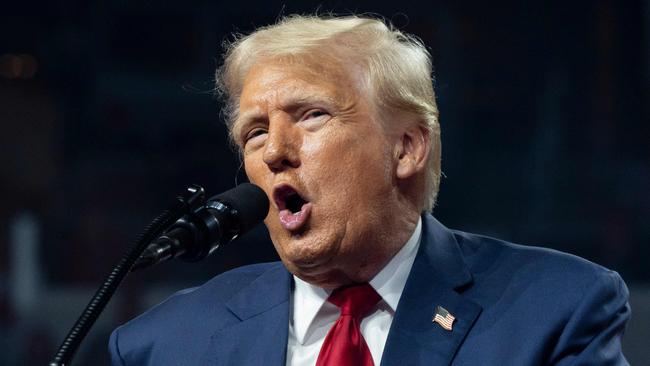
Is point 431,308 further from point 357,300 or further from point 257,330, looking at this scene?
point 257,330

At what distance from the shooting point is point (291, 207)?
68.7 inches

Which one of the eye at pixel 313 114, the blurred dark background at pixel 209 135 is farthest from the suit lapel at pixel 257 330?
the blurred dark background at pixel 209 135

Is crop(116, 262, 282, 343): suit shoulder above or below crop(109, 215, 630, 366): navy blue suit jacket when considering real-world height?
below

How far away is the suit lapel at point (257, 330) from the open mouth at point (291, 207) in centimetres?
22

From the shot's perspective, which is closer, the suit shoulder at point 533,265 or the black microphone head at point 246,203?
the black microphone head at point 246,203

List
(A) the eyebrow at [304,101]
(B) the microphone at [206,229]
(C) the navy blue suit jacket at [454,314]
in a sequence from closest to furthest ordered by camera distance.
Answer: (B) the microphone at [206,229]
(C) the navy blue suit jacket at [454,314]
(A) the eyebrow at [304,101]

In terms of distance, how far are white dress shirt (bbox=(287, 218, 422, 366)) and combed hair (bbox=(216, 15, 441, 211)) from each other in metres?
0.15

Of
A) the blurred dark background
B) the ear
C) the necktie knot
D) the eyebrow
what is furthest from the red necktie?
the blurred dark background

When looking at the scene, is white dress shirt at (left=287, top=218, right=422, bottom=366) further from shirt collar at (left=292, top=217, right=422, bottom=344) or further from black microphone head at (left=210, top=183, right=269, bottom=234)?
black microphone head at (left=210, top=183, right=269, bottom=234)

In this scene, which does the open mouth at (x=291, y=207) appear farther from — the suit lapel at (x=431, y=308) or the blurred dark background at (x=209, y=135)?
the blurred dark background at (x=209, y=135)

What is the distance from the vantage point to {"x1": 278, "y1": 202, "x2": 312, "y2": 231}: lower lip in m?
1.71

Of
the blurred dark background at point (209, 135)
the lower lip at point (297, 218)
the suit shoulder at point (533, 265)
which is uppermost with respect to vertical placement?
the lower lip at point (297, 218)

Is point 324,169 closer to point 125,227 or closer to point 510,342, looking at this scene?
point 510,342

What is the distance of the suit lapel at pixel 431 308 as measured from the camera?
169 centimetres
